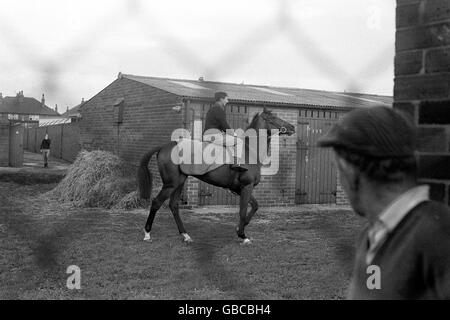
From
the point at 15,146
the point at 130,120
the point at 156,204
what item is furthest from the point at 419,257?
the point at 15,146

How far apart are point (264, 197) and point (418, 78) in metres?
9.22

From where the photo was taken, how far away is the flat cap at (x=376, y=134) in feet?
2.87

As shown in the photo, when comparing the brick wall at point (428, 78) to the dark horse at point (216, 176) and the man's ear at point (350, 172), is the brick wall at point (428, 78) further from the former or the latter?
the dark horse at point (216, 176)

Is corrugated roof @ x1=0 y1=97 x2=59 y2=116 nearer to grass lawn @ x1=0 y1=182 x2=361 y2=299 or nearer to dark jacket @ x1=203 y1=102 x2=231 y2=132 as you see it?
grass lawn @ x1=0 y1=182 x2=361 y2=299

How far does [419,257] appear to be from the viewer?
80 centimetres

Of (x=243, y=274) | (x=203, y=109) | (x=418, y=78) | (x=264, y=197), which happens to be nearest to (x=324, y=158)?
(x=264, y=197)

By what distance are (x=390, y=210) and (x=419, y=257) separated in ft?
0.35

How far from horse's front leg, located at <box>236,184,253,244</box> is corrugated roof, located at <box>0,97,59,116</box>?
4982mm

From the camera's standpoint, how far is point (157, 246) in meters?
5.89

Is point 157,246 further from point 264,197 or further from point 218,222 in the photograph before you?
point 264,197

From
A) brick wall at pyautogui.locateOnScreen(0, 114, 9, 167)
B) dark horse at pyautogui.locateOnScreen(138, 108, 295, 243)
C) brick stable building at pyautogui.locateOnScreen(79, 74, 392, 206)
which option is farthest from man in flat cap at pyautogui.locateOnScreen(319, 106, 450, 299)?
brick wall at pyautogui.locateOnScreen(0, 114, 9, 167)

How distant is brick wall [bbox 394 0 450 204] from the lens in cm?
143

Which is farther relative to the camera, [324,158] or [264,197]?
[324,158]

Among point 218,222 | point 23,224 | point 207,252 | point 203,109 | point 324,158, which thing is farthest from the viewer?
point 324,158
